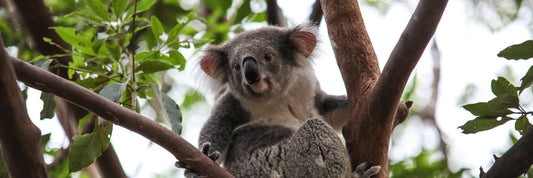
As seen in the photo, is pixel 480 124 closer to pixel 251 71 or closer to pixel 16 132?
pixel 251 71

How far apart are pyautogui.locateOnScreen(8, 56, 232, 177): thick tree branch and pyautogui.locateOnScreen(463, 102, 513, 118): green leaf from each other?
5.01ft

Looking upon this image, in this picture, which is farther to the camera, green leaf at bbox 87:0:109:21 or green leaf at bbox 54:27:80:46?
green leaf at bbox 54:27:80:46

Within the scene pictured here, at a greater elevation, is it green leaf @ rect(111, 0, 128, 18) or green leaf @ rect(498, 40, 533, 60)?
green leaf @ rect(111, 0, 128, 18)

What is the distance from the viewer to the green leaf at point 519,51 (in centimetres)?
255

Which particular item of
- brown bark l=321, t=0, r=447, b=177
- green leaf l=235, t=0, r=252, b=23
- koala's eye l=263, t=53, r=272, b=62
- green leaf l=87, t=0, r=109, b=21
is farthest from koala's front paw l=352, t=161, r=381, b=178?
green leaf l=235, t=0, r=252, b=23

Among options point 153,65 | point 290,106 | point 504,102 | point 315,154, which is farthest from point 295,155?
point 504,102

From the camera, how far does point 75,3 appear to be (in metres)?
4.93

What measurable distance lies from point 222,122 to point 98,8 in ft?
4.28

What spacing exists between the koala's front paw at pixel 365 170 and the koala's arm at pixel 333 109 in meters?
1.12

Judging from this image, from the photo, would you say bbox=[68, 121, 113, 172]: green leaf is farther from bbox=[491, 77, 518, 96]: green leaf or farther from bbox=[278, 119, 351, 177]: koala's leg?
bbox=[491, 77, 518, 96]: green leaf

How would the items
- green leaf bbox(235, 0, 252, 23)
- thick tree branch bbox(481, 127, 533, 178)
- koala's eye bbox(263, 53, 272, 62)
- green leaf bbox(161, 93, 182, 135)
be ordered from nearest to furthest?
thick tree branch bbox(481, 127, 533, 178)
green leaf bbox(161, 93, 182, 135)
koala's eye bbox(263, 53, 272, 62)
green leaf bbox(235, 0, 252, 23)

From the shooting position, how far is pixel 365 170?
10.2 feet

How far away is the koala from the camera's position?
346 cm

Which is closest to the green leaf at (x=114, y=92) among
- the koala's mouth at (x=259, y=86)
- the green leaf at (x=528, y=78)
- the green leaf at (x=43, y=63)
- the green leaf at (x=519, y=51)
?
the green leaf at (x=43, y=63)
